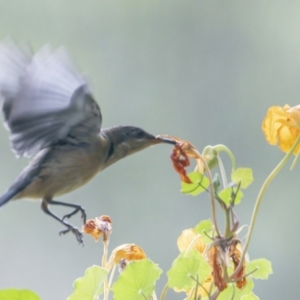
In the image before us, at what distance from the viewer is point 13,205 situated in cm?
177

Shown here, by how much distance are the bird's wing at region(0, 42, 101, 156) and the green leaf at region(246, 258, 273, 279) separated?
29 cm

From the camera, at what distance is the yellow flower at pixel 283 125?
68 centimetres

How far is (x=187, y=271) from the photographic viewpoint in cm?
61

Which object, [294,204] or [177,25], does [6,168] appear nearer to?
[177,25]

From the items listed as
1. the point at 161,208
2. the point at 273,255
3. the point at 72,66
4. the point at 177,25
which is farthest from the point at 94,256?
the point at 72,66

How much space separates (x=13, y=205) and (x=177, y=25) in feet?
2.51

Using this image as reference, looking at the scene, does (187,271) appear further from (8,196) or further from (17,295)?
(8,196)

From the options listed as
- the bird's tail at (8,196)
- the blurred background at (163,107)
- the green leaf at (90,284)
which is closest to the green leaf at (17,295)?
the green leaf at (90,284)

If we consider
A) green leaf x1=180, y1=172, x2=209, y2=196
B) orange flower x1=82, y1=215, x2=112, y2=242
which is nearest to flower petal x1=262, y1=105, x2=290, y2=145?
green leaf x1=180, y1=172, x2=209, y2=196

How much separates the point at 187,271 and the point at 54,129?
1.05 feet

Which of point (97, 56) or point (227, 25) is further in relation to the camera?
point (227, 25)

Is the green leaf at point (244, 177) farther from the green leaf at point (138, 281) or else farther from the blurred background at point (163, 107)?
the blurred background at point (163, 107)

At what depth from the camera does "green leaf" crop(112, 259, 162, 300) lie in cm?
62

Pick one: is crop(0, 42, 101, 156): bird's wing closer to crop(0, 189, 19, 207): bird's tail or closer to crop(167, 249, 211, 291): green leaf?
crop(0, 189, 19, 207): bird's tail
